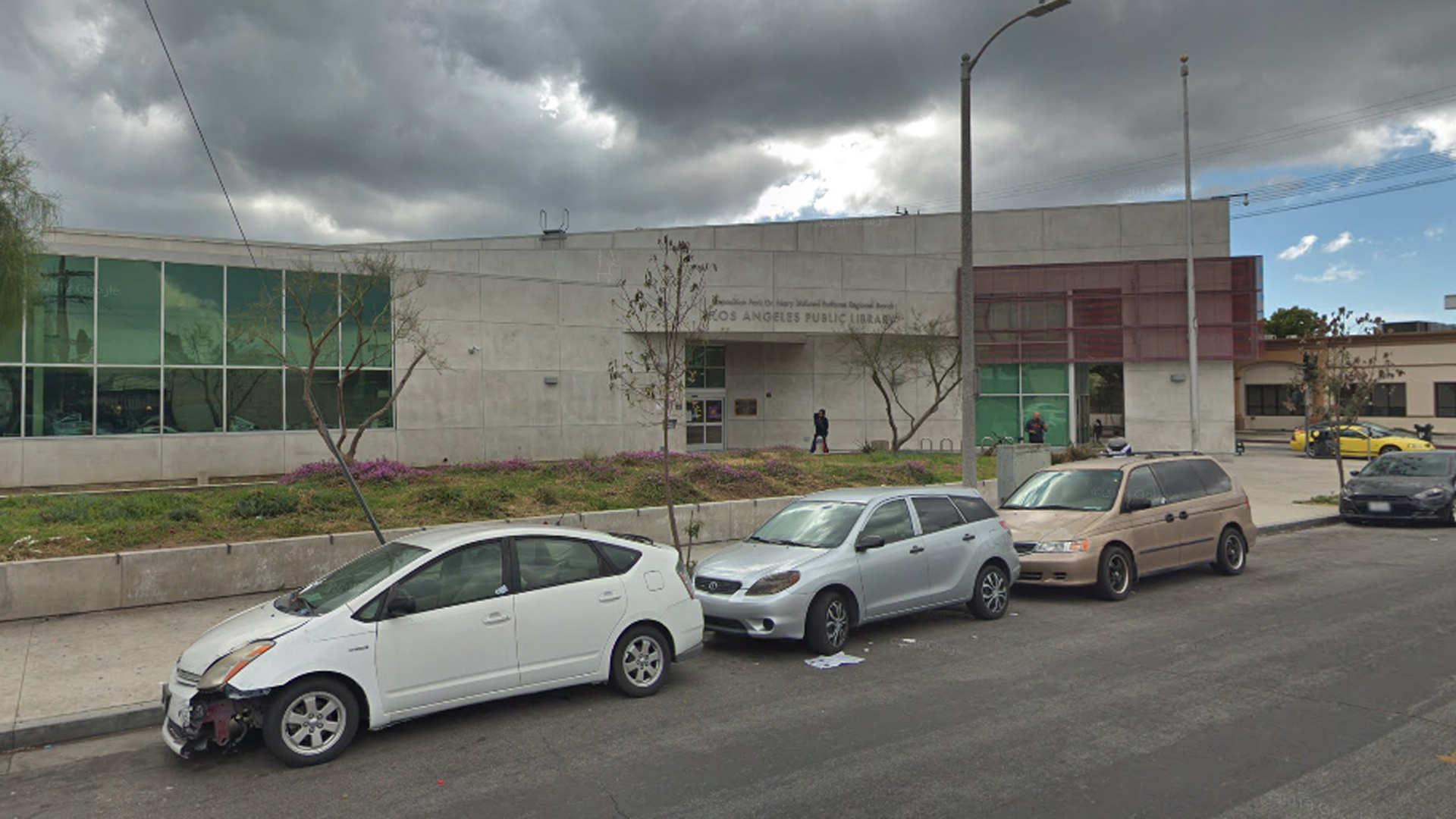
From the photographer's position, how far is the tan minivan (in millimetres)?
10711

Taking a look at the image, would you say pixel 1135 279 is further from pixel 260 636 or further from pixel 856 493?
pixel 260 636

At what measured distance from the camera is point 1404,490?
17234 millimetres

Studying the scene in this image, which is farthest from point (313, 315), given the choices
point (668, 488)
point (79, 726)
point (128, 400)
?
point (79, 726)

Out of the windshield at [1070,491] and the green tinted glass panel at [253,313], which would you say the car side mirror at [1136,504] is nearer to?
the windshield at [1070,491]

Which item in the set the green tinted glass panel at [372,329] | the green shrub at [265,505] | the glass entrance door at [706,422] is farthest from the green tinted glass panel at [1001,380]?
the green shrub at [265,505]

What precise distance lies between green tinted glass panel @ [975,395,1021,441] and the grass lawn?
48.9ft

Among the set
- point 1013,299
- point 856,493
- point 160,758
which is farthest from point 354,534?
point 1013,299

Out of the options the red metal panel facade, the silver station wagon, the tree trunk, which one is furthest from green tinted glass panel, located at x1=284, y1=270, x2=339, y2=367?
the red metal panel facade

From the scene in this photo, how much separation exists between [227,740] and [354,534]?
6.37 m

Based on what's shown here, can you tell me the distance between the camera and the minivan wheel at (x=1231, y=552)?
12.3m

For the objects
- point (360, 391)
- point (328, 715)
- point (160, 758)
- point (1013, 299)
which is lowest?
point (160, 758)

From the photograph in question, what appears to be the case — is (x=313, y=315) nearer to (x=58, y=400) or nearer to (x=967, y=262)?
(x=58, y=400)

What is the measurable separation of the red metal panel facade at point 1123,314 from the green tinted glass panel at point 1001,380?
33cm

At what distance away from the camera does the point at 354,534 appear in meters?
11.7
